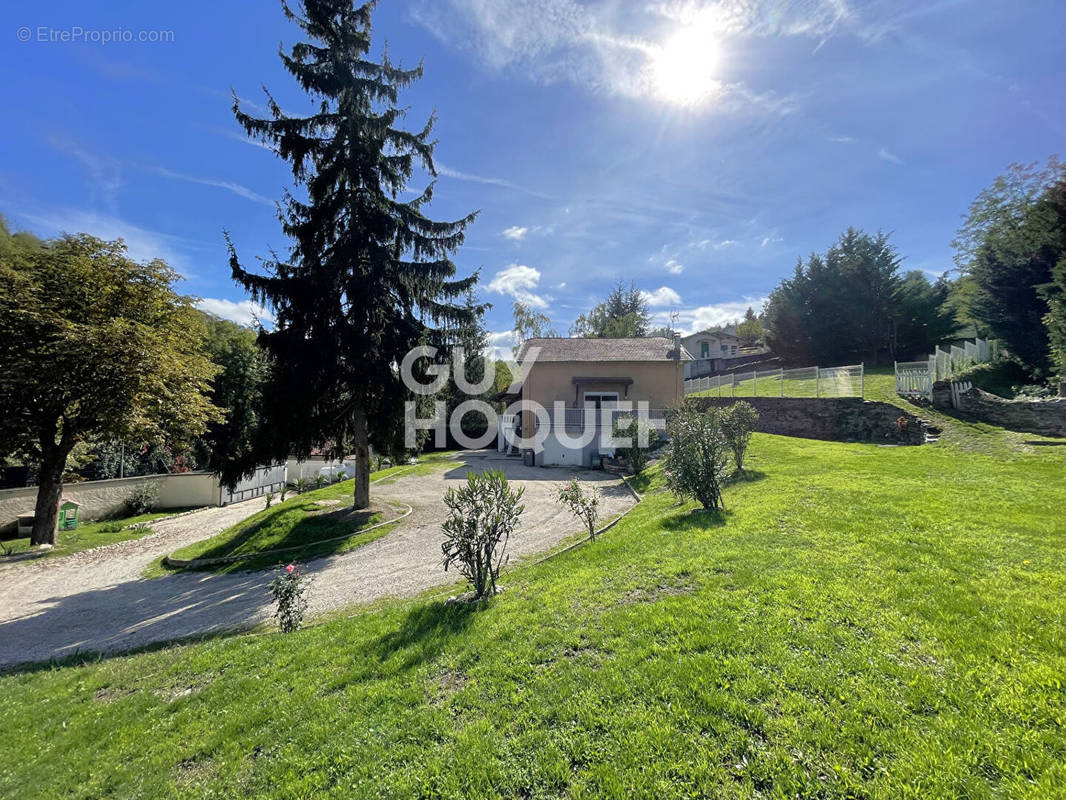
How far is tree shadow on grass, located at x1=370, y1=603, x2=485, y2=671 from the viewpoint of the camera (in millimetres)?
4430

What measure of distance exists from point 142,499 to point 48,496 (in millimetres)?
7003

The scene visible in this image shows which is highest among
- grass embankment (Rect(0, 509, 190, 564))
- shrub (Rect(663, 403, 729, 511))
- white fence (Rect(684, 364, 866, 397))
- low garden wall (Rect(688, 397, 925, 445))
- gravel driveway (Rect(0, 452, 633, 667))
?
white fence (Rect(684, 364, 866, 397))

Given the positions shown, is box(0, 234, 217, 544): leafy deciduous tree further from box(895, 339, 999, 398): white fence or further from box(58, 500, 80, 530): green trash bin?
box(895, 339, 999, 398): white fence

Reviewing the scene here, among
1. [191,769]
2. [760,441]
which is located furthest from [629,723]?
[760,441]

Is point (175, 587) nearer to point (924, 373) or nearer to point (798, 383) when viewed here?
point (798, 383)

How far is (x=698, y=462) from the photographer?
8.72 metres

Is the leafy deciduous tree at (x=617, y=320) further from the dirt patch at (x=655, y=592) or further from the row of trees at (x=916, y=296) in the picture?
the dirt patch at (x=655, y=592)

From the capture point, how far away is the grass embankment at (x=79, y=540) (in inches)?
502

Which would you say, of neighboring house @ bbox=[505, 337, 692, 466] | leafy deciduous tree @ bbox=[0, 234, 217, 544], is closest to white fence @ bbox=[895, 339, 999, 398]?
neighboring house @ bbox=[505, 337, 692, 466]

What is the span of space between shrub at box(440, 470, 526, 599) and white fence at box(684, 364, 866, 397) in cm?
1691

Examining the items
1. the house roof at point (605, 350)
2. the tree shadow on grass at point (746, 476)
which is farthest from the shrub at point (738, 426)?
the house roof at point (605, 350)

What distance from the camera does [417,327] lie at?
12039mm

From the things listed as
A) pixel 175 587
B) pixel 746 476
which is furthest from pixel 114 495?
pixel 746 476

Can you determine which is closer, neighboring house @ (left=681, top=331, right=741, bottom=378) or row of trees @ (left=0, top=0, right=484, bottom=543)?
row of trees @ (left=0, top=0, right=484, bottom=543)
